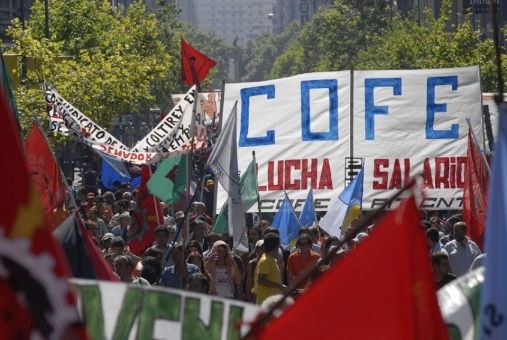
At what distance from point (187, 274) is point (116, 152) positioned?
631 centimetres

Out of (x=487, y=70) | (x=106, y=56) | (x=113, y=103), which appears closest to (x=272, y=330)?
(x=113, y=103)

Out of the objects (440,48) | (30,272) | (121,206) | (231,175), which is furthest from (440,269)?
(440,48)

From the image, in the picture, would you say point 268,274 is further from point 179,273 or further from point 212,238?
point 212,238

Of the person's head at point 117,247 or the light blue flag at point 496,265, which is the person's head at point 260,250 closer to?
the person's head at point 117,247

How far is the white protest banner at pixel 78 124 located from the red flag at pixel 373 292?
1203 cm

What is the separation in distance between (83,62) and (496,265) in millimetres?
31859

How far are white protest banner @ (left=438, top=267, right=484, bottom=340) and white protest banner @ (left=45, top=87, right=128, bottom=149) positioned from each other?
11345 mm

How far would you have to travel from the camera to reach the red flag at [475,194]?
41.5 ft

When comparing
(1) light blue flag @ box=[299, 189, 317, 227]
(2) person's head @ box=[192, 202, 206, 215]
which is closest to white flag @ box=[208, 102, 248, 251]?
(1) light blue flag @ box=[299, 189, 317, 227]

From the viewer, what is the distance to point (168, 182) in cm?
1580

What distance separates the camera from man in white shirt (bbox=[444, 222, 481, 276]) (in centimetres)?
1233

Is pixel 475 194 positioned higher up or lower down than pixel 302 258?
higher up

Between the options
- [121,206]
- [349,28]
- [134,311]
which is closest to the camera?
[134,311]

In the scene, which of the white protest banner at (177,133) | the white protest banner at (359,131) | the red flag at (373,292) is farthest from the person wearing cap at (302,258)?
the red flag at (373,292)
